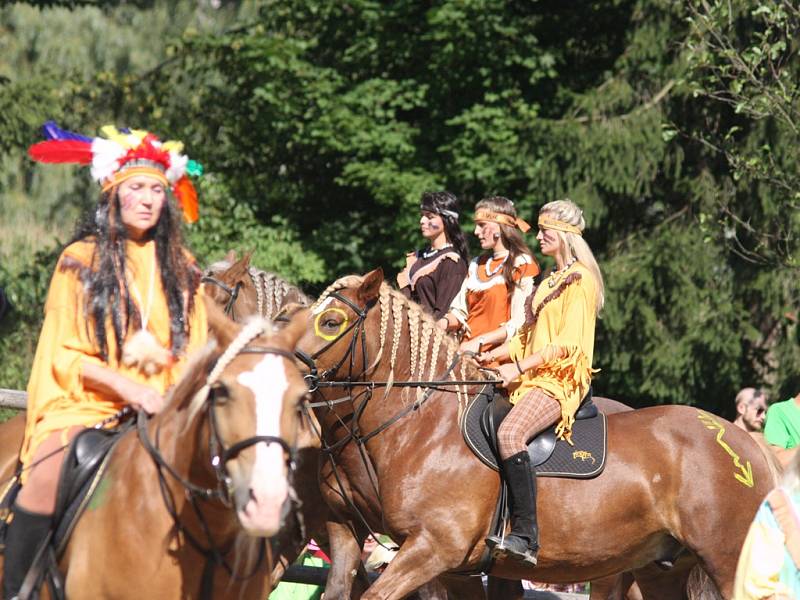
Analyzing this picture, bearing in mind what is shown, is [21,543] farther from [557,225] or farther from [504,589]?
[504,589]

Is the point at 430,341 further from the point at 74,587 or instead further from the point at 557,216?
the point at 74,587

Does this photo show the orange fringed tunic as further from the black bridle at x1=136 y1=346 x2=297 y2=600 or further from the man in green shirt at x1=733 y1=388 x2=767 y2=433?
the man in green shirt at x1=733 y1=388 x2=767 y2=433

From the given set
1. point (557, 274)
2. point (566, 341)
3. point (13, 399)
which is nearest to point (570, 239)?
point (557, 274)

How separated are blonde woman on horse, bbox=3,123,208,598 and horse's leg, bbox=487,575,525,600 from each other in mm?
4093

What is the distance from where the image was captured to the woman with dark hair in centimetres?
862

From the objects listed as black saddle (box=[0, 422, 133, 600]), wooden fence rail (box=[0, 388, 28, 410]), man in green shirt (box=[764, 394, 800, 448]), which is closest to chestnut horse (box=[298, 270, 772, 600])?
man in green shirt (box=[764, 394, 800, 448])

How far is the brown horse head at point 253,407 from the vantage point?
12.3ft

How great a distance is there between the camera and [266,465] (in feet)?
12.4

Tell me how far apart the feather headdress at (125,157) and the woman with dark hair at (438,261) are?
370cm

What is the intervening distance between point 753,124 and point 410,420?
9.44 m

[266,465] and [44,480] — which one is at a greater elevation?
[266,465]

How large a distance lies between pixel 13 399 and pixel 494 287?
3526 millimetres

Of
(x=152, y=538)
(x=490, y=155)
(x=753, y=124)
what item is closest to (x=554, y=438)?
(x=152, y=538)

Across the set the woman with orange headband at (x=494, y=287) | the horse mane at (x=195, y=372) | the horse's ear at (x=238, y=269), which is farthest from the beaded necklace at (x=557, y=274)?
the horse mane at (x=195, y=372)
